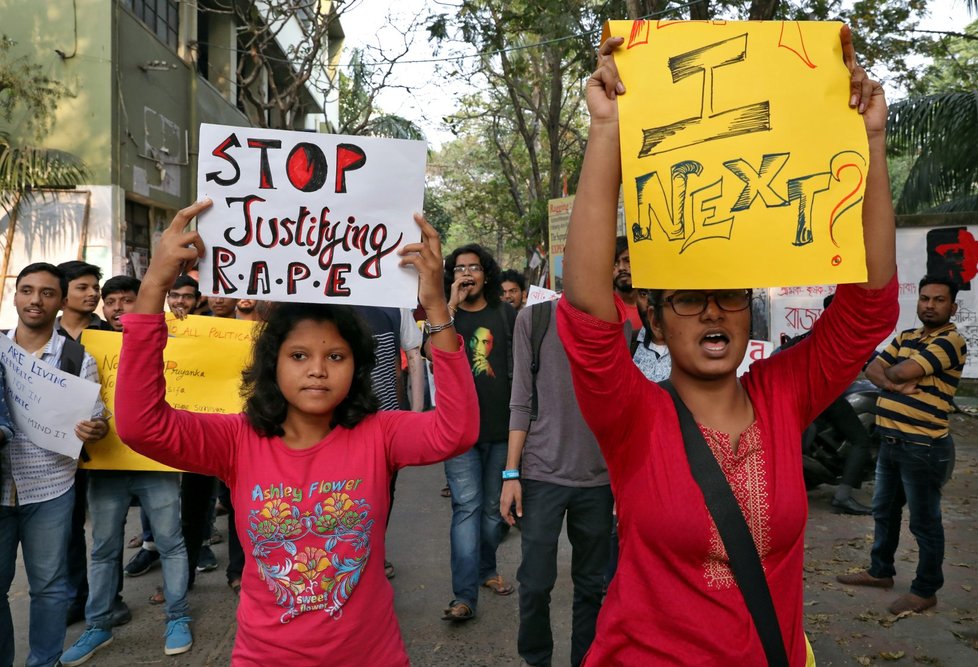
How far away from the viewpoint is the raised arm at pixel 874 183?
1.63 meters

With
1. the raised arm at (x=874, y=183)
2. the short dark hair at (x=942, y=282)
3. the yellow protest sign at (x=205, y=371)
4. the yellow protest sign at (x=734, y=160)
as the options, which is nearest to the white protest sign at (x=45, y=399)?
the yellow protest sign at (x=205, y=371)

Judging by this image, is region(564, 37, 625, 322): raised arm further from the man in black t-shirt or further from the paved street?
the paved street

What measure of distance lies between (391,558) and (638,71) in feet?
14.6

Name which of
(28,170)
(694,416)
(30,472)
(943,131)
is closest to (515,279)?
(30,472)

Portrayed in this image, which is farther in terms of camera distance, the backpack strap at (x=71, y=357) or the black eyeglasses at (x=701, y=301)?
the backpack strap at (x=71, y=357)

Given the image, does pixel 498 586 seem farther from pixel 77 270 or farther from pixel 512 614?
pixel 77 270

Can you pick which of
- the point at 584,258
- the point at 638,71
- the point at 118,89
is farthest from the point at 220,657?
the point at 118,89

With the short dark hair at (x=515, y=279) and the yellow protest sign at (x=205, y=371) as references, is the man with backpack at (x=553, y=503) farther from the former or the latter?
the short dark hair at (x=515, y=279)

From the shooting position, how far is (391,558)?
534 cm

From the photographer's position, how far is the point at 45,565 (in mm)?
3301

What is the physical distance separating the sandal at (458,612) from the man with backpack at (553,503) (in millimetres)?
785

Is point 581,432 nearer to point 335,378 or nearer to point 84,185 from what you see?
point 335,378

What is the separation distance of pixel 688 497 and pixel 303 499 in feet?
3.27

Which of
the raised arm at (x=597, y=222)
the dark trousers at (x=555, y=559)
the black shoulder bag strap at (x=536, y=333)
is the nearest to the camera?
the raised arm at (x=597, y=222)
